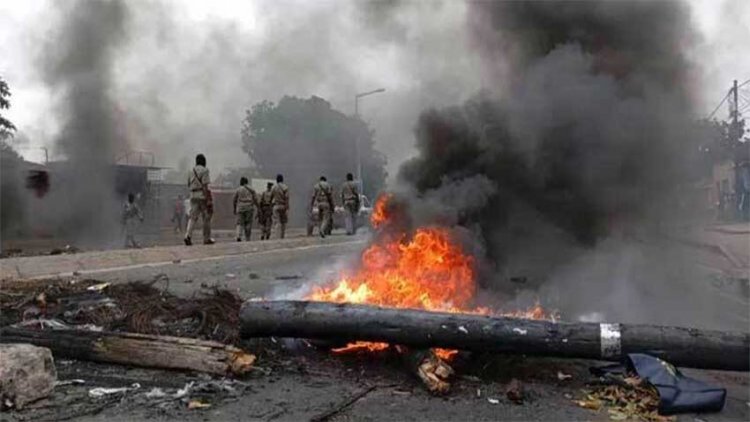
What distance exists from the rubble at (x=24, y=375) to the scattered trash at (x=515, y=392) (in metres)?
3.25

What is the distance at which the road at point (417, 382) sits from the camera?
14.9 ft

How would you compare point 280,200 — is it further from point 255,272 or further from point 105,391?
point 105,391

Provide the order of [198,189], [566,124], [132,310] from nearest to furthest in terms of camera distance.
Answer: [132,310], [566,124], [198,189]

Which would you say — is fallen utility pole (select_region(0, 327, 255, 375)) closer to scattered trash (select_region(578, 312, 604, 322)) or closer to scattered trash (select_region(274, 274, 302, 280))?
scattered trash (select_region(578, 312, 604, 322))

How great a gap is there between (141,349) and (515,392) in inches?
115

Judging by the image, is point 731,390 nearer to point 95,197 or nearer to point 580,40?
point 580,40

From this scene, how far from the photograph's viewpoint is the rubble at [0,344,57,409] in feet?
14.1

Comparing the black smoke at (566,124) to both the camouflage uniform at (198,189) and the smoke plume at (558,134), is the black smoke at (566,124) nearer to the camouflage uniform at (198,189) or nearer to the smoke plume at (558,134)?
the smoke plume at (558,134)

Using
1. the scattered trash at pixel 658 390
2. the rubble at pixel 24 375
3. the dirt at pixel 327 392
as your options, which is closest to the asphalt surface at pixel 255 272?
the dirt at pixel 327 392

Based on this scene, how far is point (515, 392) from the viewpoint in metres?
4.91

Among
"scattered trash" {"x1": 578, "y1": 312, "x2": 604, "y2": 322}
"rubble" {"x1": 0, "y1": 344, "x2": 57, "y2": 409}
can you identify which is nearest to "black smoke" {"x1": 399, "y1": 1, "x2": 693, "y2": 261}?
"scattered trash" {"x1": 578, "y1": 312, "x2": 604, "y2": 322}

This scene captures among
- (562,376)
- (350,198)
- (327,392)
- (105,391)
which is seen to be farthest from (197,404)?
(350,198)

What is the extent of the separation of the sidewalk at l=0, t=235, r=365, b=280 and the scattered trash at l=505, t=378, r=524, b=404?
741cm

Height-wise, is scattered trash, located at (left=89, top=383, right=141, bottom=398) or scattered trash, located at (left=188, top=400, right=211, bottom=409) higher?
scattered trash, located at (left=89, top=383, right=141, bottom=398)
